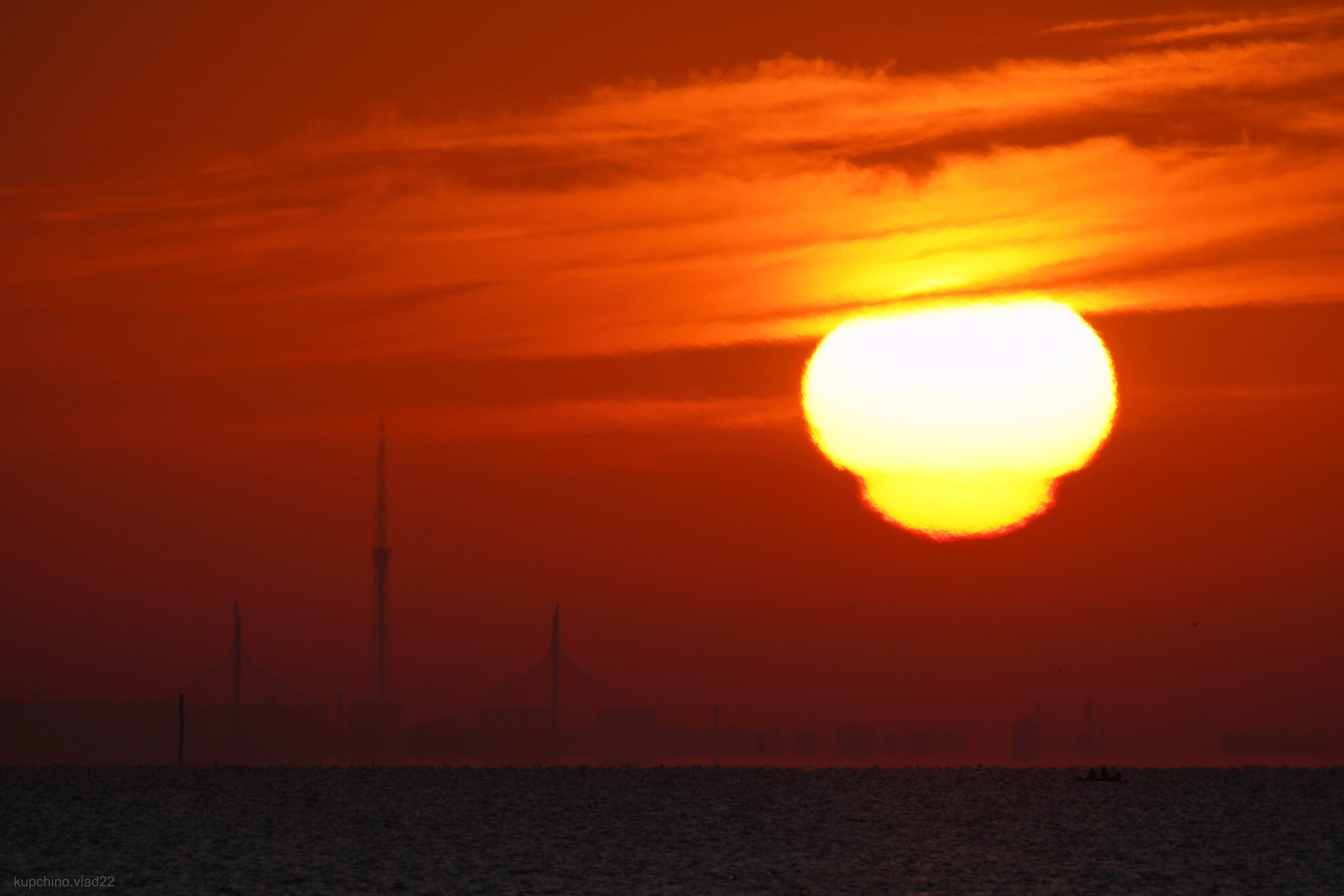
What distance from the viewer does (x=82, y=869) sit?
51.7 meters

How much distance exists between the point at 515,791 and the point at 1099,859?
3819 cm

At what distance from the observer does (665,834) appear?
65188 mm

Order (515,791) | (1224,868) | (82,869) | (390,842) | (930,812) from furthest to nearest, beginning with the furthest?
(515,791) < (930,812) < (390,842) < (1224,868) < (82,869)

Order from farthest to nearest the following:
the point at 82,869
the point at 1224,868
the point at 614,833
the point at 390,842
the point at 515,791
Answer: the point at 515,791 → the point at 614,833 → the point at 390,842 → the point at 1224,868 → the point at 82,869

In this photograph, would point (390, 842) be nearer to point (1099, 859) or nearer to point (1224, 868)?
point (1099, 859)

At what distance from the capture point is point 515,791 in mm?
87375

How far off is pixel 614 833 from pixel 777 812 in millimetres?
11895

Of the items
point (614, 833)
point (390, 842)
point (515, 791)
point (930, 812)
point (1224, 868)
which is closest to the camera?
point (1224, 868)

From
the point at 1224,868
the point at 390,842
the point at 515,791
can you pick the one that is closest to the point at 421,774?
the point at 515,791

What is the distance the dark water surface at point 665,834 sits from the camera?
168 feet

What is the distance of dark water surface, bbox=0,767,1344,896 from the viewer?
51.3 m

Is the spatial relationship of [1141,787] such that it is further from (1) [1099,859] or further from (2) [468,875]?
(2) [468,875]

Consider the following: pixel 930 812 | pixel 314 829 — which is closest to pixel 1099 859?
pixel 930 812

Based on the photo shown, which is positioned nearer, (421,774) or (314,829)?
(314,829)
